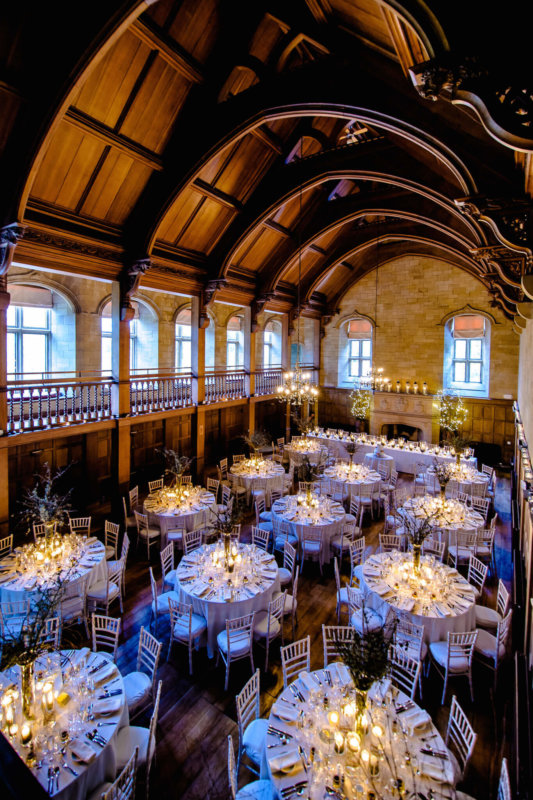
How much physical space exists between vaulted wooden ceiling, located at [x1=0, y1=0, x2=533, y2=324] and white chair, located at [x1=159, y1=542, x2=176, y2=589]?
20.3 feet

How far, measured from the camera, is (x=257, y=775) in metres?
3.97

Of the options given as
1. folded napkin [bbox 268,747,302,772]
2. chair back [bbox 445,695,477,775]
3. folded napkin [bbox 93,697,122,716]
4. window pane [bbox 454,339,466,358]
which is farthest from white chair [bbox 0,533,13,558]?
window pane [bbox 454,339,466,358]

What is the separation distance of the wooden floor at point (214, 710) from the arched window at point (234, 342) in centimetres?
1335

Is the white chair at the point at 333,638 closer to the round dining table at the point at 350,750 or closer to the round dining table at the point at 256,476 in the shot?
the round dining table at the point at 350,750

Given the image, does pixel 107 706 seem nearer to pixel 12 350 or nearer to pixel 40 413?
pixel 40 413

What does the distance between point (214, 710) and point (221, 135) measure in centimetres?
952

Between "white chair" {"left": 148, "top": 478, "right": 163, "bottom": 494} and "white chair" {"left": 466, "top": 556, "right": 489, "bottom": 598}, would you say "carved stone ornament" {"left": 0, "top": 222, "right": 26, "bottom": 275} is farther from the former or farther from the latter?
"white chair" {"left": 466, "top": 556, "right": 489, "bottom": 598}

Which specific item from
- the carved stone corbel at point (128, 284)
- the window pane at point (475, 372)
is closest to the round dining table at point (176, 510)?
the carved stone corbel at point (128, 284)

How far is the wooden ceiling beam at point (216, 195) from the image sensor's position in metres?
10.0

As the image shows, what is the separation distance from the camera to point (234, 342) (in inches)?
768

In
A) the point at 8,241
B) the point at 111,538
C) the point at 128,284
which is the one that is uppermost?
the point at 8,241

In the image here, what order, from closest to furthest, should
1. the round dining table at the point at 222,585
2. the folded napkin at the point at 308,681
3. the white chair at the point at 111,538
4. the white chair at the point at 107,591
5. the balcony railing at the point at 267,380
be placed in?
the folded napkin at the point at 308,681 → the round dining table at the point at 222,585 → the white chair at the point at 107,591 → the white chair at the point at 111,538 → the balcony railing at the point at 267,380

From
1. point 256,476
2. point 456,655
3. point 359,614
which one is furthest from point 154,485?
point 456,655

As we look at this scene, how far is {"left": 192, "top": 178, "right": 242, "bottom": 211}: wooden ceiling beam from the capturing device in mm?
10047
